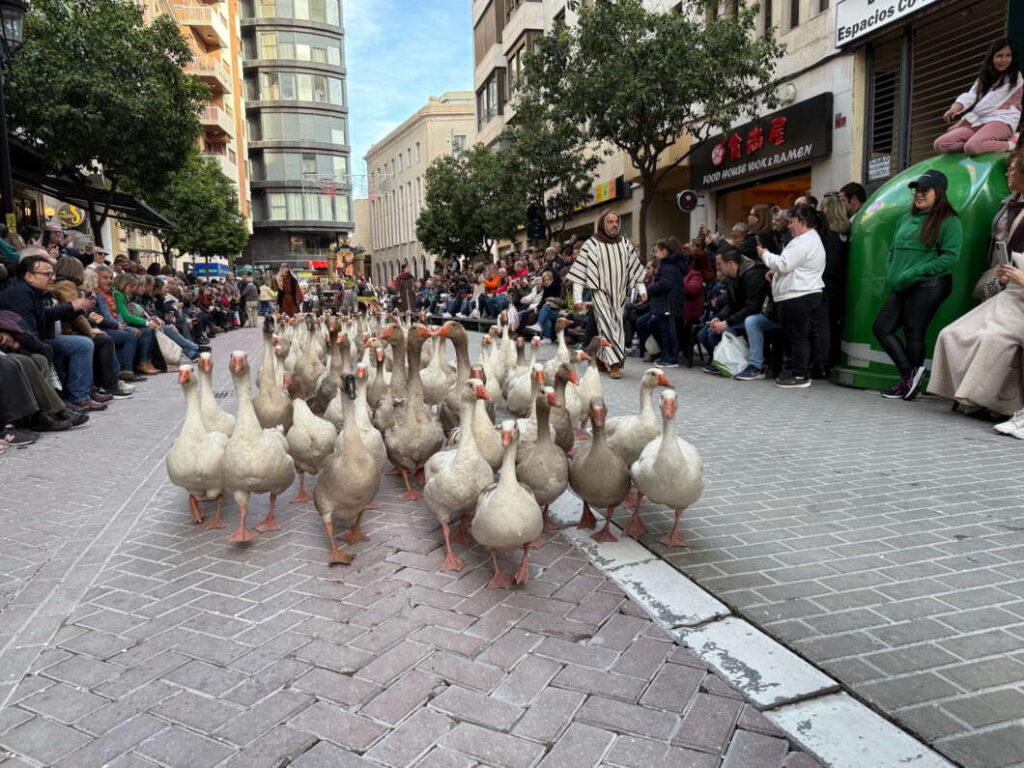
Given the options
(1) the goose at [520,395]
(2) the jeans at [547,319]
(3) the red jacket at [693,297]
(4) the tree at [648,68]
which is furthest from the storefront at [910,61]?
(1) the goose at [520,395]

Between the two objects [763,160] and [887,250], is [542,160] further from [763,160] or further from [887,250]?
[887,250]

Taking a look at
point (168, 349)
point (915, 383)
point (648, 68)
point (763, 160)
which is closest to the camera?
point (915, 383)

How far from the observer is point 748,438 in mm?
6629

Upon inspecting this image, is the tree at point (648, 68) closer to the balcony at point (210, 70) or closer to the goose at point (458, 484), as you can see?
the goose at point (458, 484)

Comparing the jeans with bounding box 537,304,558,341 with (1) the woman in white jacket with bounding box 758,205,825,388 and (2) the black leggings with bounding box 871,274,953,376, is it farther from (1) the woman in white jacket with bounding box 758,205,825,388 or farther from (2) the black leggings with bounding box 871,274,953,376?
(2) the black leggings with bounding box 871,274,953,376

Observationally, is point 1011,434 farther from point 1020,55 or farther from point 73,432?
point 73,432

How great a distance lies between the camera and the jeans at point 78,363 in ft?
28.8

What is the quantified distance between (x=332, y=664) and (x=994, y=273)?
7.33m

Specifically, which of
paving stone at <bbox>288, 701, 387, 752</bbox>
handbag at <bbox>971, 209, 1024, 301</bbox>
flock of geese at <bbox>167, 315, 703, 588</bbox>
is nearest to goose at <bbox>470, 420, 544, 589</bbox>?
flock of geese at <bbox>167, 315, 703, 588</bbox>

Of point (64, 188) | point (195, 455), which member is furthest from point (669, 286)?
point (64, 188)

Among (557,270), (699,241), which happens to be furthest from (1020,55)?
(557,270)

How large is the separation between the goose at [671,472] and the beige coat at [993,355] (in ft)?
13.7

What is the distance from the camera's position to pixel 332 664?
2990 millimetres

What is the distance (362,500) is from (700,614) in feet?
6.57
